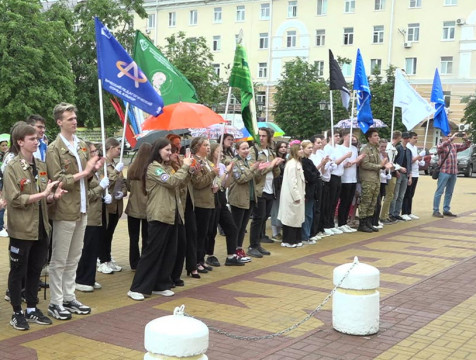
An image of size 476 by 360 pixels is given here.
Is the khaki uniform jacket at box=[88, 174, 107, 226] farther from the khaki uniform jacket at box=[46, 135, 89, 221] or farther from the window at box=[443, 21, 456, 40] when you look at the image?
the window at box=[443, 21, 456, 40]

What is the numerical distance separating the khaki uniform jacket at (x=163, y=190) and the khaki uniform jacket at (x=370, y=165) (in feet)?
20.3

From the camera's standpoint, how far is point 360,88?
13.0m

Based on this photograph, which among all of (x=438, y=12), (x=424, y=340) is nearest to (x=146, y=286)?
(x=424, y=340)

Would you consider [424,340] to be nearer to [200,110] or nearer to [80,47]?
[200,110]

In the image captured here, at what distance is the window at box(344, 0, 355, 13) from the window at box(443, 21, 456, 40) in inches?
296

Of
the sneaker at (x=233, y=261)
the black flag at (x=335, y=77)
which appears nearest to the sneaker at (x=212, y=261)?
the sneaker at (x=233, y=261)

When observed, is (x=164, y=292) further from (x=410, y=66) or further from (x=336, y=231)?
(x=410, y=66)

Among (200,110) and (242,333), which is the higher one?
(200,110)

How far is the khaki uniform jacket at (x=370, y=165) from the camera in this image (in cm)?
1253

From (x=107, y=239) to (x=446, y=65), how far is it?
43230mm

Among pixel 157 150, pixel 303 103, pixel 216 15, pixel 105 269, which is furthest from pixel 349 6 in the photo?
pixel 157 150

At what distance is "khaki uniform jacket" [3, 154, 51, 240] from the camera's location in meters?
5.84

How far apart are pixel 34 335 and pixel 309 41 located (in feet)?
159

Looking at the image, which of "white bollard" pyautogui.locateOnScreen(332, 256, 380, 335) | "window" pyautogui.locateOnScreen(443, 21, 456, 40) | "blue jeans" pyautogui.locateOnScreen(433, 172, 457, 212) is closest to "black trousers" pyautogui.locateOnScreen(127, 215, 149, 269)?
"white bollard" pyautogui.locateOnScreen(332, 256, 380, 335)
